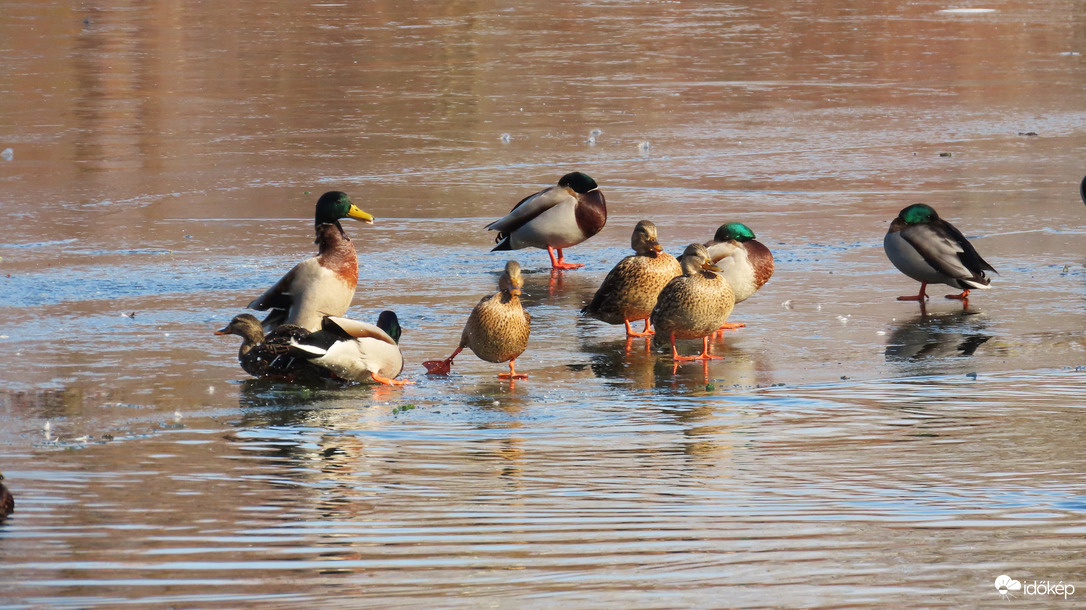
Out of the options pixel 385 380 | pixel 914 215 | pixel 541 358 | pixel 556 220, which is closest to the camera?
pixel 385 380

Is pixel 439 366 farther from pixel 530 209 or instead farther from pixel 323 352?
pixel 530 209

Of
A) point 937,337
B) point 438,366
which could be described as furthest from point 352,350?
point 937,337

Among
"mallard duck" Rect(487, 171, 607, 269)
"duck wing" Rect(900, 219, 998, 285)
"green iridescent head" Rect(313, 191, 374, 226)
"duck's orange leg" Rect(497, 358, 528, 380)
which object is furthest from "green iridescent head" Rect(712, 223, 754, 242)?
"green iridescent head" Rect(313, 191, 374, 226)

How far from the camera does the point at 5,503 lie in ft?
16.5

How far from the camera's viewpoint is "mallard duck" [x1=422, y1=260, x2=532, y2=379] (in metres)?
7.30

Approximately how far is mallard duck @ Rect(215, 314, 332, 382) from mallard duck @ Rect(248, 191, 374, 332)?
2.03ft

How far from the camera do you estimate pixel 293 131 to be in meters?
15.7

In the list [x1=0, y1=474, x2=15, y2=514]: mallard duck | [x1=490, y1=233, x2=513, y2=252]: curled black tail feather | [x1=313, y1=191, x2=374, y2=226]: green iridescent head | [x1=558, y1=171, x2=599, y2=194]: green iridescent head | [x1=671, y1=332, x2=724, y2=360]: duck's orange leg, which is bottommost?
[x1=671, y1=332, x2=724, y2=360]: duck's orange leg

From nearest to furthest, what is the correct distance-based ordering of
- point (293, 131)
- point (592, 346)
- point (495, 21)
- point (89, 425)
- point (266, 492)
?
point (266, 492)
point (89, 425)
point (592, 346)
point (293, 131)
point (495, 21)

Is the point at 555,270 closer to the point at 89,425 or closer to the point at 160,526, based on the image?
the point at 89,425

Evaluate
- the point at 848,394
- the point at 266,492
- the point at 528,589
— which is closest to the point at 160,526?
the point at 266,492

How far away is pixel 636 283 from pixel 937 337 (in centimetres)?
157

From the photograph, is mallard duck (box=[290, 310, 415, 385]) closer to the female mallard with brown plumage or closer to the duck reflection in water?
the female mallard with brown plumage

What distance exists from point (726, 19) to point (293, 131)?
40.7 feet
